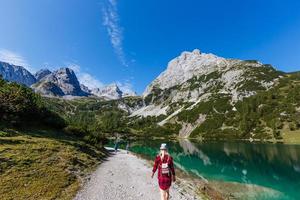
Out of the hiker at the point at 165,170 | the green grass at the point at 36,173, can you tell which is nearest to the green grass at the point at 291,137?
the green grass at the point at 36,173

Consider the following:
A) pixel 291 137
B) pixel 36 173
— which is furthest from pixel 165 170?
pixel 291 137

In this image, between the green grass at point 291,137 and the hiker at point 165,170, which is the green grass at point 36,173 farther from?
the green grass at point 291,137

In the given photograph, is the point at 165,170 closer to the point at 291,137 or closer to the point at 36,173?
the point at 36,173

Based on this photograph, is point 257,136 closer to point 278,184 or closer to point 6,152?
point 278,184

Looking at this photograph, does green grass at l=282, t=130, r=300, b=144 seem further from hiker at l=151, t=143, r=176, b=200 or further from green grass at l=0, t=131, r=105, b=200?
hiker at l=151, t=143, r=176, b=200

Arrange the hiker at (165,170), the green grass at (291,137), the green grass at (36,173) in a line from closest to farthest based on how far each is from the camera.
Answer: the hiker at (165,170) → the green grass at (36,173) → the green grass at (291,137)

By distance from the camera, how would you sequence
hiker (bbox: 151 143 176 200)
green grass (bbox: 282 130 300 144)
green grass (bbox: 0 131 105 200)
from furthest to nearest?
green grass (bbox: 282 130 300 144) → green grass (bbox: 0 131 105 200) → hiker (bbox: 151 143 176 200)

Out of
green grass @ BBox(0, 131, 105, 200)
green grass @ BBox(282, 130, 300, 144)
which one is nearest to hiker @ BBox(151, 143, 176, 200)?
green grass @ BBox(0, 131, 105, 200)

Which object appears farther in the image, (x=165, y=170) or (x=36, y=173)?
(x=36, y=173)

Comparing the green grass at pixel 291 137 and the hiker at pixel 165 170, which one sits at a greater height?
the green grass at pixel 291 137

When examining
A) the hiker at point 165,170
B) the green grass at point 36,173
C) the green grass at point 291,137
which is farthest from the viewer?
the green grass at point 291,137

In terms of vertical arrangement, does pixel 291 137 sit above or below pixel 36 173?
above

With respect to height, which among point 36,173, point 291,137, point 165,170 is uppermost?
point 291,137

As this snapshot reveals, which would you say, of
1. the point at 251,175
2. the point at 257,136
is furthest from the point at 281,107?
the point at 251,175
